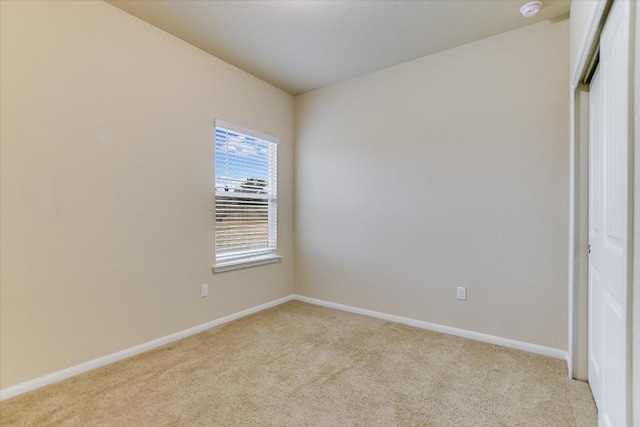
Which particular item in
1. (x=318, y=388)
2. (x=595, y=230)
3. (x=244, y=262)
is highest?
(x=595, y=230)

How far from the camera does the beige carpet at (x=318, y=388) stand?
67.5 inches

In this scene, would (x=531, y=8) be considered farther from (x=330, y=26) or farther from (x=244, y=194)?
(x=244, y=194)

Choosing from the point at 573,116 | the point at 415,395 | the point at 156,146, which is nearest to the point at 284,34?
the point at 156,146

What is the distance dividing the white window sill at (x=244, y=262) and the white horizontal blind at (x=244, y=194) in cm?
3

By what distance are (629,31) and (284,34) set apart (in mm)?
2347

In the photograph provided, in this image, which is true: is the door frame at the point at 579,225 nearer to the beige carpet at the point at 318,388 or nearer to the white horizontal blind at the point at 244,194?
the beige carpet at the point at 318,388

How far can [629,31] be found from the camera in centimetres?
96

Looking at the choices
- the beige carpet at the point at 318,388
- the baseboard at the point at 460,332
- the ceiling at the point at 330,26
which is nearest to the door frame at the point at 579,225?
the beige carpet at the point at 318,388

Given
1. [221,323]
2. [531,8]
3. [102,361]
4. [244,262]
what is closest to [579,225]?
[531,8]

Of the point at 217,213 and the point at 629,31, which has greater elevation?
the point at 629,31

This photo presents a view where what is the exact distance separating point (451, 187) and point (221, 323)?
257 centimetres

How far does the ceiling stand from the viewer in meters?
2.32

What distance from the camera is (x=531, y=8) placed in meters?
Answer: 2.28

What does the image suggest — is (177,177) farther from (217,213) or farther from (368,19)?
(368,19)
